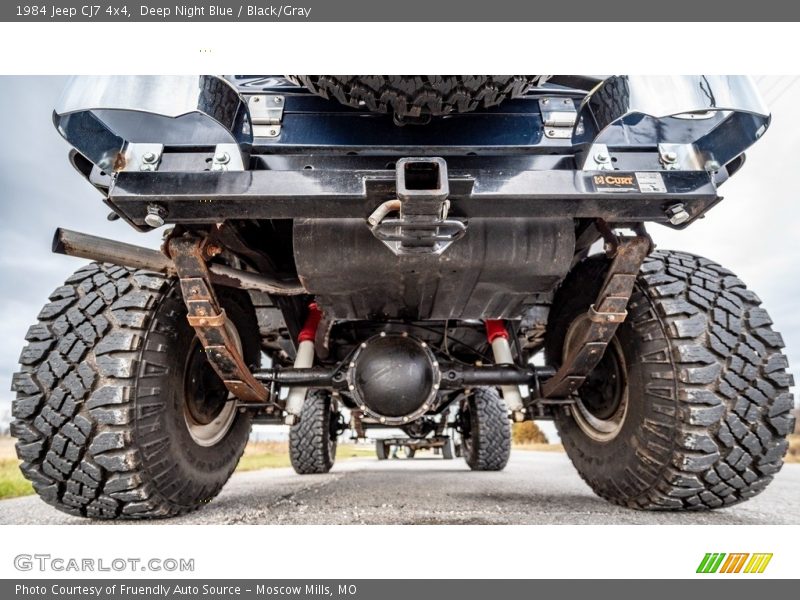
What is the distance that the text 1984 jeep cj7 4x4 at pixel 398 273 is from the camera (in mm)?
1080

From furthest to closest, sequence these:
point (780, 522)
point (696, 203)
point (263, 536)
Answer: point (780, 522), point (696, 203), point (263, 536)

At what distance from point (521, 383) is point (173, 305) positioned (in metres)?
1.25

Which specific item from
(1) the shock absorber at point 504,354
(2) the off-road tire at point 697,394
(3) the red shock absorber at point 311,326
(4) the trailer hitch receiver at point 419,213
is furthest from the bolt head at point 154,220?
(2) the off-road tire at point 697,394

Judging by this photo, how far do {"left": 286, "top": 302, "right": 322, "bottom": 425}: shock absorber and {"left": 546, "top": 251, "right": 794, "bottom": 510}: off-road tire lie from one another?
1.16m

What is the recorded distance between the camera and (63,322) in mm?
1521

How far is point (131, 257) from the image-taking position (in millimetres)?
1316

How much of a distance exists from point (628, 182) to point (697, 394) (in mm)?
722

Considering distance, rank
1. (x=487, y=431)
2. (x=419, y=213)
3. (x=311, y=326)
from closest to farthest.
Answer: (x=419, y=213) < (x=311, y=326) < (x=487, y=431)

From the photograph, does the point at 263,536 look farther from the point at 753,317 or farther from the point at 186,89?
the point at 753,317

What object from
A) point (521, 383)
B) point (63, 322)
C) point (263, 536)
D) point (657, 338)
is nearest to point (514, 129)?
point (657, 338)

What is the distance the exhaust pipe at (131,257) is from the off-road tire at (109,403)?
0.19m

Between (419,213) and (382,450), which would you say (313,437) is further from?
(382,450)

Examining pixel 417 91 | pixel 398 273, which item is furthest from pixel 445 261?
pixel 417 91

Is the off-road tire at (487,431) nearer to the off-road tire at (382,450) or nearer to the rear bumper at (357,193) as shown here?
the rear bumper at (357,193)
